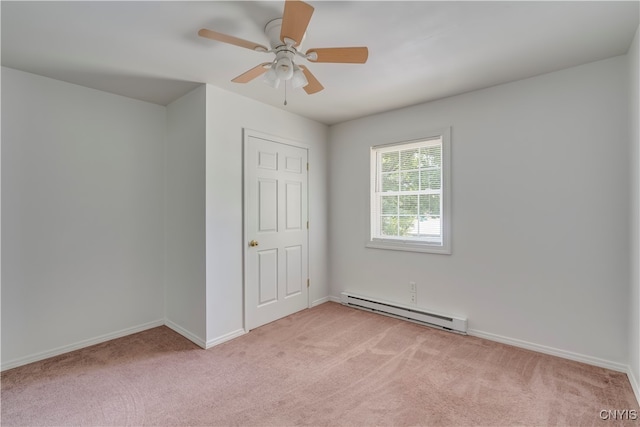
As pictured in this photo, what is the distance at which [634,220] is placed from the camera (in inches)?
81.9

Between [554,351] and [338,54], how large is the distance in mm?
2939

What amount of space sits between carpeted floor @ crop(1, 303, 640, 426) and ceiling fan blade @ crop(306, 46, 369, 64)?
85.9 inches

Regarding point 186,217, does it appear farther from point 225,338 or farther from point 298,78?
point 298,78

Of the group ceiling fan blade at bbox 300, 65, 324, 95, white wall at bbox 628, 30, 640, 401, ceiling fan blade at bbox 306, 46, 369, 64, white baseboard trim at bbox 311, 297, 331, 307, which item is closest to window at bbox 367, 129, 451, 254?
white baseboard trim at bbox 311, 297, 331, 307

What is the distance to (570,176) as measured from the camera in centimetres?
244

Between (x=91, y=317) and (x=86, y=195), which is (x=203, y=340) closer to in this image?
(x=91, y=317)

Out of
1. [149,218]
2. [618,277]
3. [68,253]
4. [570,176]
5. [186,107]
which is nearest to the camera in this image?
[618,277]

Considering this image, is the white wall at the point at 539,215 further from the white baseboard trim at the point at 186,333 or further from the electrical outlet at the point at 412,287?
the white baseboard trim at the point at 186,333

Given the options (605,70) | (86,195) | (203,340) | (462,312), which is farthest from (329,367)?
(605,70)

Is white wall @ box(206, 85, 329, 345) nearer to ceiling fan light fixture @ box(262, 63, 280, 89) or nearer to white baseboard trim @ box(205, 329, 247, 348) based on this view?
white baseboard trim @ box(205, 329, 247, 348)

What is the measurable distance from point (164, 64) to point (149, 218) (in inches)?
63.8

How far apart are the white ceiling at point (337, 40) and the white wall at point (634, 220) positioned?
0.24 metres

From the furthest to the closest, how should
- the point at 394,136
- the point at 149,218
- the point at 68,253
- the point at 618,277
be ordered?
the point at 394,136, the point at 149,218, the point at 68,253, the point at 618,277

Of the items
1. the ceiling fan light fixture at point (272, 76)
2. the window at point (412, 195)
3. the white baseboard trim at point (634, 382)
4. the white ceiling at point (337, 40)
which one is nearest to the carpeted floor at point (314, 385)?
the white baseboard trim at point (634, 382)
